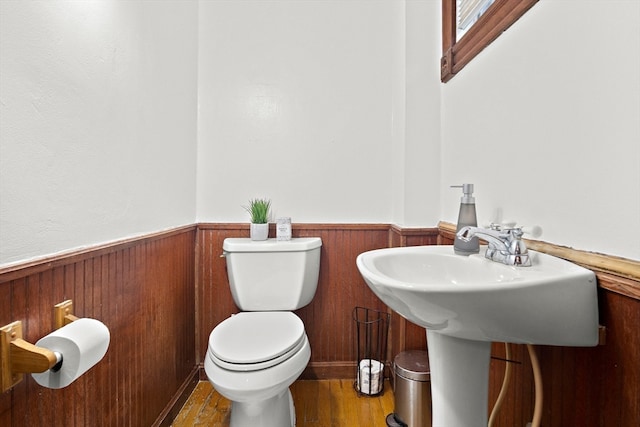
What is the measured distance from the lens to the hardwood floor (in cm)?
139

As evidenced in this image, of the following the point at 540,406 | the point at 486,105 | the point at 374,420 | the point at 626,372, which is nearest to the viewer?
the point at 626,372

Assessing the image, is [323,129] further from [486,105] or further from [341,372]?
[341,372]

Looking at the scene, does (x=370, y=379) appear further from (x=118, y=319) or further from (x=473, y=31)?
(x=473, y=31)

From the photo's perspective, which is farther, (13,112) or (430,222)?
(430,222)

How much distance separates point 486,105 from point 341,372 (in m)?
1.45

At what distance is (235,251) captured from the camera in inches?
58.6

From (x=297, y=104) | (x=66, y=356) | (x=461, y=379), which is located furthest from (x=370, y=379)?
(x=297, y=104)

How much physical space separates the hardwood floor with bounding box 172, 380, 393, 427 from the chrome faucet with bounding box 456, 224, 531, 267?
99 centimetres

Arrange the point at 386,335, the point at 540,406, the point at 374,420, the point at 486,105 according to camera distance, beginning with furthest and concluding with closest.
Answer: the point at 386,335 < the point at 374,420 < the point at 486,105 < the point at 540,406

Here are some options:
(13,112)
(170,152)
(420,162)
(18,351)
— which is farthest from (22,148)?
(420,162)

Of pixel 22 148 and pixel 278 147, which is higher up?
pixel 278 147

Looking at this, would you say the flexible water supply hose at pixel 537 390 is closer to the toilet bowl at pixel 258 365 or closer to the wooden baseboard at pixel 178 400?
the toilet bowl at pixel 258 365

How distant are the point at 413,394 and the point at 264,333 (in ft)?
2.14

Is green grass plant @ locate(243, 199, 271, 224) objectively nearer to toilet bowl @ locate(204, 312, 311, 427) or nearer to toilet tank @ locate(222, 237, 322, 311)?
toilet tank @ locate(222, 237, 322, 311)
